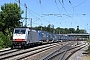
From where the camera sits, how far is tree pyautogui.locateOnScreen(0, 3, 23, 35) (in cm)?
4919

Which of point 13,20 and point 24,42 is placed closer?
point 24,42

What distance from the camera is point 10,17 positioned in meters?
49.8

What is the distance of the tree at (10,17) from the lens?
161ft

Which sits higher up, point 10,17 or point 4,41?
point 10,17

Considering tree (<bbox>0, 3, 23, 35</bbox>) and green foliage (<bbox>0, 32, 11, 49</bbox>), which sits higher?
tree (<bbox>0, 3, 23, 35</bbox>)

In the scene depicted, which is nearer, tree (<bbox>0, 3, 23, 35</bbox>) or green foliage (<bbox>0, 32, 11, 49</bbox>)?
green foliage (<bbox>0, 32, 11, 49</bbox>)

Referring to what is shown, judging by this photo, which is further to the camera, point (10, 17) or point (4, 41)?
point (10, 17)

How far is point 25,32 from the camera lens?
3369 cm

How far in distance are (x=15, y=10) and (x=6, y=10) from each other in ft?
10.2

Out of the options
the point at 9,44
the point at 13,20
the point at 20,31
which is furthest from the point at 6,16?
the point at 20,31

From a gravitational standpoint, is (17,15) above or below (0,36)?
above

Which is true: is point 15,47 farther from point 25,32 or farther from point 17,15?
point 17,15

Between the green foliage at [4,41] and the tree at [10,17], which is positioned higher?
the tree at [10,17]

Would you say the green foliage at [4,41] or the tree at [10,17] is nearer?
the green foliage at [4,41]
